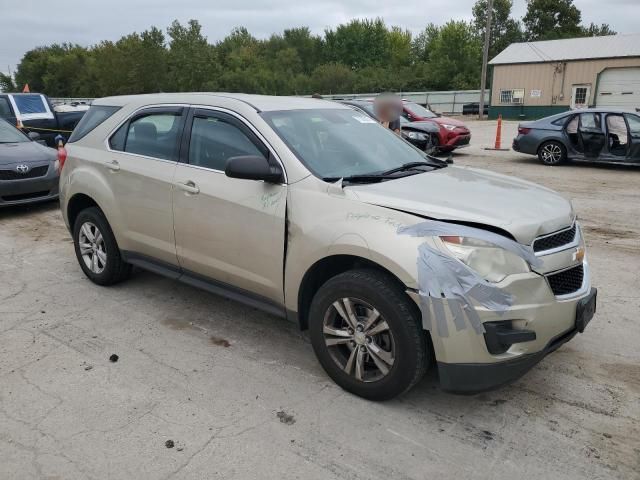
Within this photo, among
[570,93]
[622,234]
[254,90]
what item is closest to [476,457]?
[622,234]

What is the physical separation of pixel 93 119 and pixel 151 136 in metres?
1.02

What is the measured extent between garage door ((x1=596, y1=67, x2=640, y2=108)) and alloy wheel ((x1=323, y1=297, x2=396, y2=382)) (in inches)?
1375

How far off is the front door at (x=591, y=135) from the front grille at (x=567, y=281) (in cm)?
1072

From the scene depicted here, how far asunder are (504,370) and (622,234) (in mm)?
5299

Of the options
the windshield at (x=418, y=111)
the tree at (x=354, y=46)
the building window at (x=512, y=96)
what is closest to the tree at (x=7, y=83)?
the tree at (x=354, y=46)

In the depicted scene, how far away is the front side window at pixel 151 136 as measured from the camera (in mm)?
4340

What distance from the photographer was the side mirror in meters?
3.46

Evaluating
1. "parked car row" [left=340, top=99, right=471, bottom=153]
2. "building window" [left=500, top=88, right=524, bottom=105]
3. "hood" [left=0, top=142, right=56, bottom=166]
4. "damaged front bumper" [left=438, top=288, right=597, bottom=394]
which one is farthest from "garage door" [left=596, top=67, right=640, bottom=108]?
"damaged front bumper" [left=438, top=288, right=597, bottom=394]

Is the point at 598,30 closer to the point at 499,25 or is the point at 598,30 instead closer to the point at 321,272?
the point at 499,25

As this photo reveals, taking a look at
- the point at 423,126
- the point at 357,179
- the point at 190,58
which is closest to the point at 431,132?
the point at 423,126

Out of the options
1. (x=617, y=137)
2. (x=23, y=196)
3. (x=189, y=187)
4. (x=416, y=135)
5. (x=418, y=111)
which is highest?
(x=418, y=111)

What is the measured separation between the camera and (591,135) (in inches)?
494

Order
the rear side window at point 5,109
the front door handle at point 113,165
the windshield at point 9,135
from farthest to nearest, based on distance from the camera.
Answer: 1. the rear side window at point 5,109
2. the windshield at point 9,135
3. the front door handle at point 113,165

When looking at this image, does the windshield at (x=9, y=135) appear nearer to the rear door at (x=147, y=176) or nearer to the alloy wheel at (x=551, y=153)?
the rear door at (x=147, y=176)
